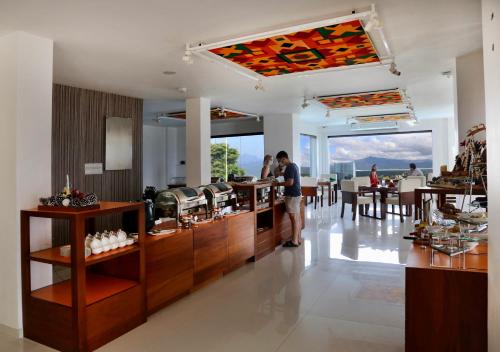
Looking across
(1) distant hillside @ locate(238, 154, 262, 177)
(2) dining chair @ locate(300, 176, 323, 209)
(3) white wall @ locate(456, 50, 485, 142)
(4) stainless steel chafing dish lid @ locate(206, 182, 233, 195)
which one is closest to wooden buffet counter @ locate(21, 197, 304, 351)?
(4) stainless steel chafing dish lid @ locate(206, 182, 233, 195)

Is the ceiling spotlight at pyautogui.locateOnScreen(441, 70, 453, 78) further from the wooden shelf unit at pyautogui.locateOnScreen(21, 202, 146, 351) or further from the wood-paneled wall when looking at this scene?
the wood-paneled wall

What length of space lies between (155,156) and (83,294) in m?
10.5

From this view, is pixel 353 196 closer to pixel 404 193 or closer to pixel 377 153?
pixel 404 193

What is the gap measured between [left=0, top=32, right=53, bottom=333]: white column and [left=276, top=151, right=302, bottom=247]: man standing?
11.7ft

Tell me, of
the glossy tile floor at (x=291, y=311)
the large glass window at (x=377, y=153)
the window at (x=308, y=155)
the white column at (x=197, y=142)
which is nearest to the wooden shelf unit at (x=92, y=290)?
the glossy tile floor at (x=291, y=311)

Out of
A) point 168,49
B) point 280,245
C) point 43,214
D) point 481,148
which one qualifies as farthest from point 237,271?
point 481,148

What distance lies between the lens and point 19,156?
131 inches

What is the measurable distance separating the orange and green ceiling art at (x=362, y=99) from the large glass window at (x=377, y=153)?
6.05 m

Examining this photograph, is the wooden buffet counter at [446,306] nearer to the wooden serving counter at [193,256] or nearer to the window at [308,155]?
the wooden serving counter at [193,256]

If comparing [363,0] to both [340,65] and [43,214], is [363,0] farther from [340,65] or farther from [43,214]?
[43,214]

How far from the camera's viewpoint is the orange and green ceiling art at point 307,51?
3.78 metres

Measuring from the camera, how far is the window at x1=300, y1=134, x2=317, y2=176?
42.4 feet

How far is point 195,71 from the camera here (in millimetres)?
5418

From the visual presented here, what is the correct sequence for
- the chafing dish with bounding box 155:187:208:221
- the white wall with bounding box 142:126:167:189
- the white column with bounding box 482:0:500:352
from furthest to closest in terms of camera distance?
the white wall with bounding box 142:126:167:189 < the chafing dish with bounding box 155:187:208:221 < the white column with bounding box 482:0:500:352
